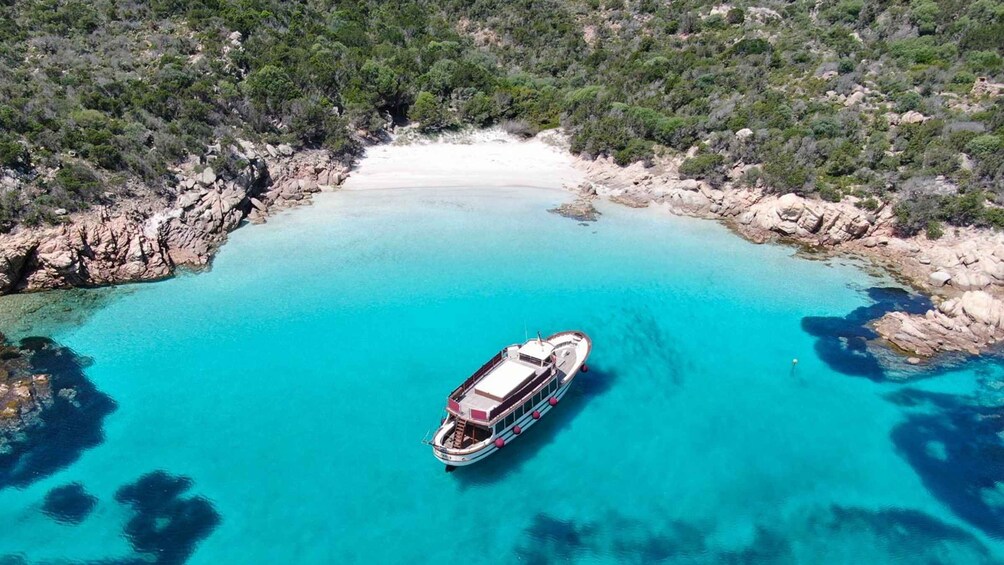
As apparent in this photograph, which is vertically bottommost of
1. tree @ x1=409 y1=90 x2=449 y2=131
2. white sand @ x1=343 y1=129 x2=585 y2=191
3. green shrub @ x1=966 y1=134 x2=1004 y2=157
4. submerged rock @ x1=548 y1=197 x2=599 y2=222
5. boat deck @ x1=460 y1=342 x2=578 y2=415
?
boat deck @ x1=460 y1=342 x2=578 y2=415

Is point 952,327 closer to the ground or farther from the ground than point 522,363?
closer to the ground

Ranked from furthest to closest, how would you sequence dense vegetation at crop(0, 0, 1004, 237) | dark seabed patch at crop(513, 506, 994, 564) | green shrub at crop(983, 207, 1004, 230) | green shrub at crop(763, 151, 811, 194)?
green shrub at crop(763, 151, 811, 194) → dense vegetation at crop(0, 0, 1004, 237) → green shrub at crop(983, 207, 1004, 230) → dark seabed patch at crop(513, 506, 994, 564)

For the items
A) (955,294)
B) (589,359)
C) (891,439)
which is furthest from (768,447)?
(955,294)

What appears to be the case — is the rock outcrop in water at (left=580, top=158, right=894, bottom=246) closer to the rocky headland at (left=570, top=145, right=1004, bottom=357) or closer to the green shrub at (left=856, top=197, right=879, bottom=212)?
the rocky headland at (left=570, top=145, right=1004, bottom=357)

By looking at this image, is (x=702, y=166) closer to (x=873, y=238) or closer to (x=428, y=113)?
(x=873, y=238)

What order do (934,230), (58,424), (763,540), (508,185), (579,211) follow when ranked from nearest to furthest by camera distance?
(763,540)
(58,424)
(934,230)
(579,211)
(508,185)

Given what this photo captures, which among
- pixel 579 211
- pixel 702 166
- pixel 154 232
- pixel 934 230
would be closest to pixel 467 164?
pixel 579 211

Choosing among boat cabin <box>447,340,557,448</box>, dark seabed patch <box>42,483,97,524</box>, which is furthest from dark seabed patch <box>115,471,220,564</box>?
boat cabin <box>447,340,557,448</box>
